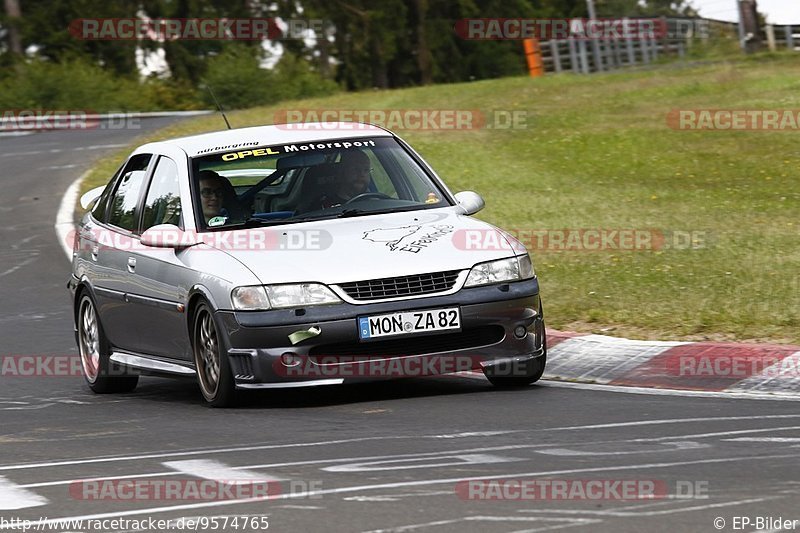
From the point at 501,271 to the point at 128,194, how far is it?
9.82 feet

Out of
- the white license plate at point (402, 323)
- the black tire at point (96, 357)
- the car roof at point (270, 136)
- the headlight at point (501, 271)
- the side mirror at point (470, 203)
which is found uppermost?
the car roof at point (270, 136)

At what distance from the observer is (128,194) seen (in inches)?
422

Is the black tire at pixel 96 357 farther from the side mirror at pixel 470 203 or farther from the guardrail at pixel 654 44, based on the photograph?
the guardrail at pixel 654 44

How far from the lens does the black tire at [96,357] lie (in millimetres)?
10508

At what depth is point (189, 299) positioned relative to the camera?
912cm

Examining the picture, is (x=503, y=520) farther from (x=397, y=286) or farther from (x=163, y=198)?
(x=163, y=198)

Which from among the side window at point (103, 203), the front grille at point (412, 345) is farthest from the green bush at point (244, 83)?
the front grille at point (412, 345)

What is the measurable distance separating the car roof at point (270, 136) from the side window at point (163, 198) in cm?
16

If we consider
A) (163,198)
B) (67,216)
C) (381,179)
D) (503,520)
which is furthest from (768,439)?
(67,216)

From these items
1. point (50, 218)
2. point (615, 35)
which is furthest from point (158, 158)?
point (615, 35)

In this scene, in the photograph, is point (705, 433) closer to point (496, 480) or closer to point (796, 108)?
point (496, 480)

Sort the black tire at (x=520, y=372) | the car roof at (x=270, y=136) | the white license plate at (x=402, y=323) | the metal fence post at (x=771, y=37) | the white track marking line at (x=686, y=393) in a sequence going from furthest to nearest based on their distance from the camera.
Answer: the metal fence post at (x=771, y=37)
the car roof at (x=270, y=136)
the black tire at (x=520, y=372)
the white license plate at (x=402, y=323)
the white track marking line at (x=686, y=393)

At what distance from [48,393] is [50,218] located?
10.9 m

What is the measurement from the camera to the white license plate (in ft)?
28.1
